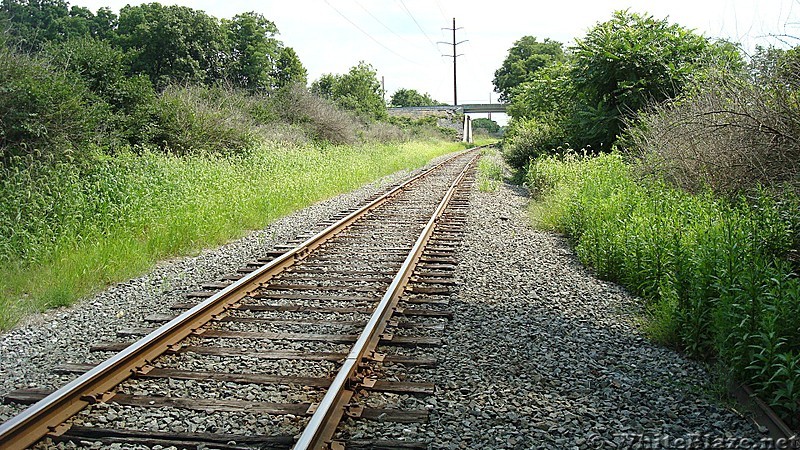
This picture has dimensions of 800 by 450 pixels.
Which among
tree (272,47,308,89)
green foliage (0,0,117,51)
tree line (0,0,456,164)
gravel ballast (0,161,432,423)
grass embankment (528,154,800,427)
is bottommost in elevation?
gravel ballast (0,161,432,423)

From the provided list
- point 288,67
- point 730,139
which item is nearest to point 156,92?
point 730,139

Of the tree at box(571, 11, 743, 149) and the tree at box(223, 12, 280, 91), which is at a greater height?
the tree at box(223, 12, 280, 91)

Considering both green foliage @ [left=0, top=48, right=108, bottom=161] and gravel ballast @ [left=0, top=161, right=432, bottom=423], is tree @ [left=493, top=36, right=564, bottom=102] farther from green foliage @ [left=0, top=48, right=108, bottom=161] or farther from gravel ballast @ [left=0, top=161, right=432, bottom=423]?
gravel ballast @ [left=0, top=161, right=432, bottom=423]

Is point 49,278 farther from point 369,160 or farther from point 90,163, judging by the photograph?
point 369,160

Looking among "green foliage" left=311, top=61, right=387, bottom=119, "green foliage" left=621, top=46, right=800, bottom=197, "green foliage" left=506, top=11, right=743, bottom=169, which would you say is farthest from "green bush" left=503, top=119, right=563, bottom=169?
"green foliage" left=311, top=61, right=387, bottom=119

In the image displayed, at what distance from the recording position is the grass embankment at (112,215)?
6.94 meters

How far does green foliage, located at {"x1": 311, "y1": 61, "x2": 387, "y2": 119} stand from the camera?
147 ft

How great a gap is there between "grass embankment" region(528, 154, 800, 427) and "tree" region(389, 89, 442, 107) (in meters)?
101

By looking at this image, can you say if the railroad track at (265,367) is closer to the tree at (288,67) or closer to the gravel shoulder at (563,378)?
the gravel shoulder at (563,378)

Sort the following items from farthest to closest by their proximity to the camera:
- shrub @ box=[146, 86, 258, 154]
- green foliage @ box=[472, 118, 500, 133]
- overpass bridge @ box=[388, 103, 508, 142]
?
green foliage @ box=[472, 118, 500, 133] < overpass bridge @ box=[388, 103, 508, 142] < shrub @ box=[146, 86, 258, 154]

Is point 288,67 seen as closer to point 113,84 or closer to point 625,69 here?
point 113,84

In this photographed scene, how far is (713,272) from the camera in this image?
5336 mm

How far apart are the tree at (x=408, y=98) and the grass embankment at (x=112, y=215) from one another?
95.4 meters

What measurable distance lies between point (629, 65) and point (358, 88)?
3325 centimetres
